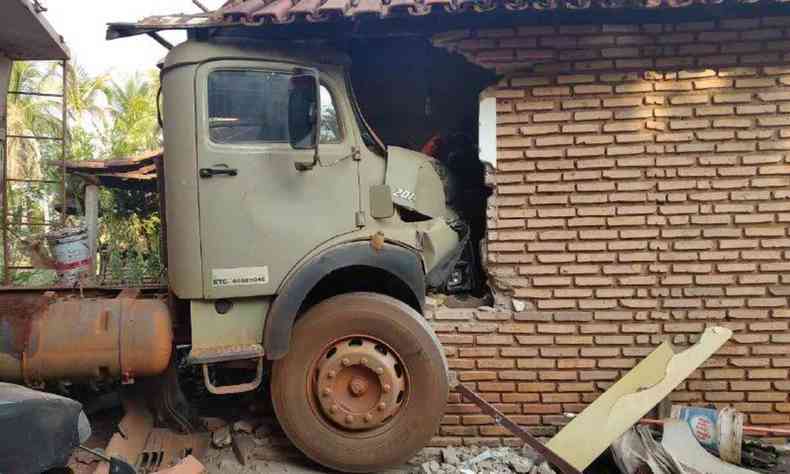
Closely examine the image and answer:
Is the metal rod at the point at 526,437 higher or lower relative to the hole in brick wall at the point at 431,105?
lower

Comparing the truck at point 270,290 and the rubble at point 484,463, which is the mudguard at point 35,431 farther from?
the rubble at point 484,463

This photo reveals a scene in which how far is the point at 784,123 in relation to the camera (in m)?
3.75

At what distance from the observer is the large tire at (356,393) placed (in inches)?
134

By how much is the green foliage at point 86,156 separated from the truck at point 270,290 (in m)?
0.93

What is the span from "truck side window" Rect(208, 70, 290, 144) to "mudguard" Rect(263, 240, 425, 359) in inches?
31.2

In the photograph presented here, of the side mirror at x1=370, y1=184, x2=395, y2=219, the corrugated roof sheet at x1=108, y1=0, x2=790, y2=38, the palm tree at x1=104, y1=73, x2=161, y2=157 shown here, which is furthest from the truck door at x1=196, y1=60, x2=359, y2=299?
the palm tree at x1=104, y1=73, x2=161, y2=157

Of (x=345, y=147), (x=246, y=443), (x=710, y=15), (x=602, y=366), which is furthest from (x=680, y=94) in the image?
(x=246, y=443)

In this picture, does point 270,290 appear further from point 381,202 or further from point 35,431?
point 35,431

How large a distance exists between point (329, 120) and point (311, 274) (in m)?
1.00

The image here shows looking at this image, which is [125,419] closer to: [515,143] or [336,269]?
[336,269]

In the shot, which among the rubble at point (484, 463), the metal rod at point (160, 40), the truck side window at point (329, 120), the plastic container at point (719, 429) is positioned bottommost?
the rubble at point (484, 463)

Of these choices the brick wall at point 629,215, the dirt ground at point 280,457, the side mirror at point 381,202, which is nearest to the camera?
the dirt ground at point 280,457

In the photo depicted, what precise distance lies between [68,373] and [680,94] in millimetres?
4282

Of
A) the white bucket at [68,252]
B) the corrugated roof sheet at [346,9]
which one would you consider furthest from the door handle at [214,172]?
the white bucket at [68,252]
